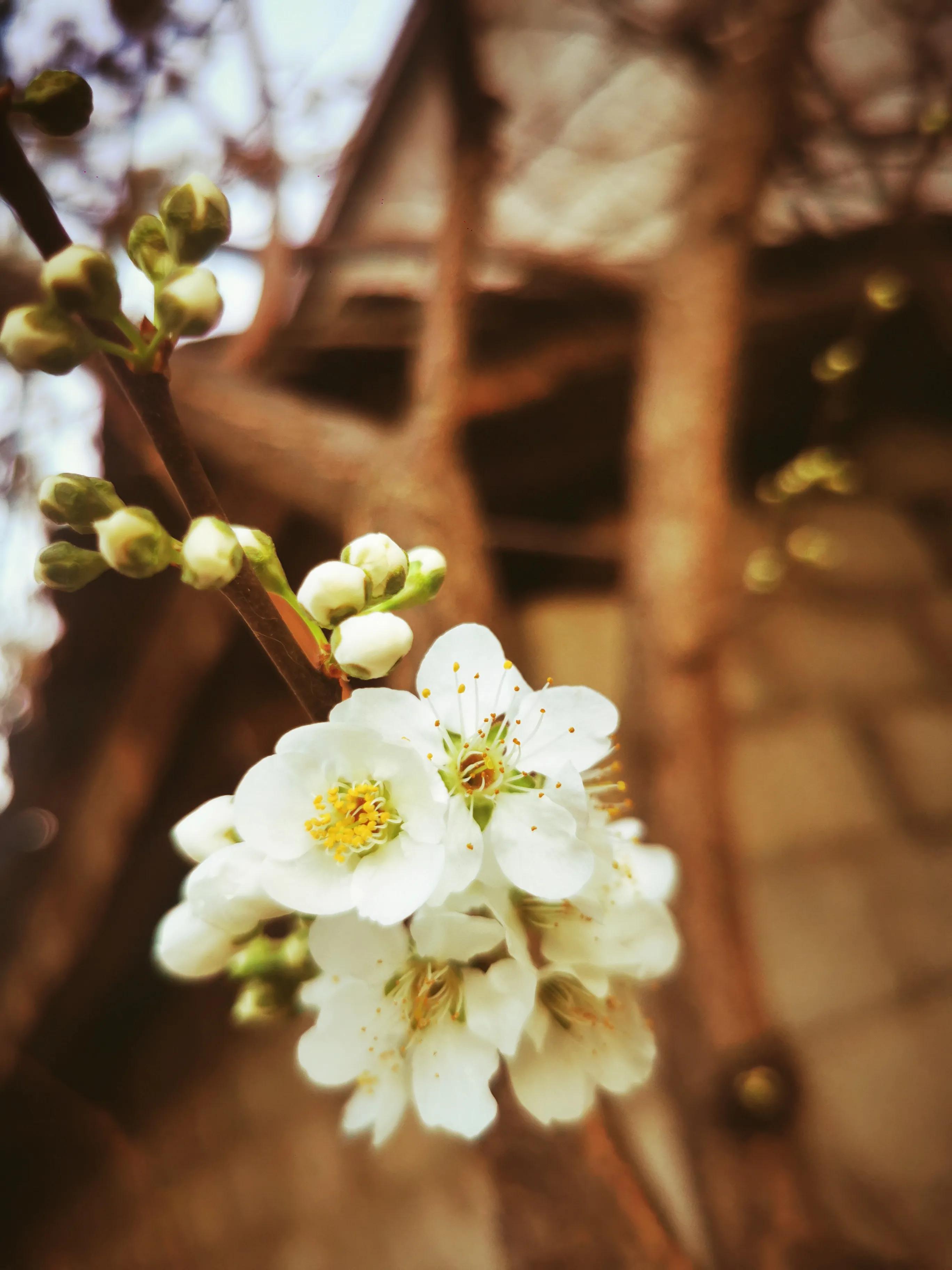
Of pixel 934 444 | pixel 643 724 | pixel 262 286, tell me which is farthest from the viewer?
pixel 934 444

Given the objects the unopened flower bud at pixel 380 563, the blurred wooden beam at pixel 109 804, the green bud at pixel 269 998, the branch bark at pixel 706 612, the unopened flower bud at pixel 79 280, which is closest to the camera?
the unopened flower bud at pixel 79 280

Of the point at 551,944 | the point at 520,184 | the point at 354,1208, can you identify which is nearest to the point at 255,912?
the point at 551,944

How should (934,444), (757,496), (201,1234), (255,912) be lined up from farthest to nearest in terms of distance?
(934,444) < (757,496) < (201,1234) < (255,912)

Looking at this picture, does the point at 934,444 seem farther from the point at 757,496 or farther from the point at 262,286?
the point at 262,286

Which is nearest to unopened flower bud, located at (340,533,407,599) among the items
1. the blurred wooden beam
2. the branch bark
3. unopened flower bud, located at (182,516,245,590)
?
unopened flower bud, located at (182,516,245,590)

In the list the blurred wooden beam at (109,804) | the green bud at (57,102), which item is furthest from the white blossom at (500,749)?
the blurred wooden beam at (109,804)

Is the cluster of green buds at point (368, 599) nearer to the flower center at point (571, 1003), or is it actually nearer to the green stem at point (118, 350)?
the green stem at point (118, 350)

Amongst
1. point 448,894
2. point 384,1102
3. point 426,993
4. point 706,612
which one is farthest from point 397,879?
point 706,612

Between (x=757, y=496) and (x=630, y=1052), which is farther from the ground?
(x=757, y=496)
